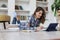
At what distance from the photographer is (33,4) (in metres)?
5.52

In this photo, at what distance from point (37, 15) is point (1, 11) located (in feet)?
9.05

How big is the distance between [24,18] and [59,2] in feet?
5.81

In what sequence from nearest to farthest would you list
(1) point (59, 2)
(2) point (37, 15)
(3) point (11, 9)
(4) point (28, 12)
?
(2) point (37, 15) → (1) point (59, 2) → (3) point (11, 9) → (4) point (28, 12)

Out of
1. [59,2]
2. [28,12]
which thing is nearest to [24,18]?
[28,12]

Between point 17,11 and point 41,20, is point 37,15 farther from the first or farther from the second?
point 17,11

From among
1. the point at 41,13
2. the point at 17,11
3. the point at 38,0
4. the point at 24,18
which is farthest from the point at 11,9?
the point at 41,13

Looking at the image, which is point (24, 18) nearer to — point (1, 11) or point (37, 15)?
point (1, 11)

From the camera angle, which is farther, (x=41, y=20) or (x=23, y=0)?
(x=23, y=0)

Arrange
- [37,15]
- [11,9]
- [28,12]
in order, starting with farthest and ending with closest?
[28,12]
[11,9]
[37,15]

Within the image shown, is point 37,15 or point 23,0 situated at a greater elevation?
point 23,0

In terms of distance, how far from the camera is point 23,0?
5.61m

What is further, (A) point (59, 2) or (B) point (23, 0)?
(B) point (23, 0)

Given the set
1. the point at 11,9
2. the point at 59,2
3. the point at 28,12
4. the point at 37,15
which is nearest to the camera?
the point at 37,15

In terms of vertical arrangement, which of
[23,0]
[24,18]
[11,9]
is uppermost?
[23,0]
